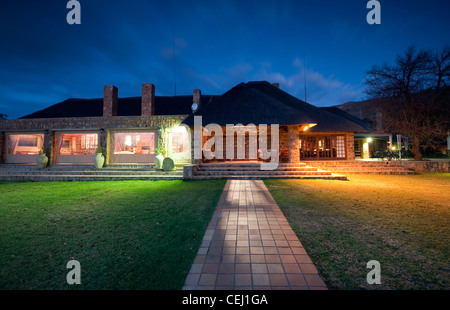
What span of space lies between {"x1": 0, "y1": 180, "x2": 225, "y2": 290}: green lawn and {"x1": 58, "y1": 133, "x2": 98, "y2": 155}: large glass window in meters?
11.0

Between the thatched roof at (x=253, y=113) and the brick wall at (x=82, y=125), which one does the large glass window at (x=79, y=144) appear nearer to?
the brick wall at (x=82, y=125)

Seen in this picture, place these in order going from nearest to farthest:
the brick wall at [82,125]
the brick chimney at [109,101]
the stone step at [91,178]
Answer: the stone step at [91,178] → the brick wall at [82,125] → the brick chimney at [109,101]

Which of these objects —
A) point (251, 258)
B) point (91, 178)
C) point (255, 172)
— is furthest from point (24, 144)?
point (251, 258)

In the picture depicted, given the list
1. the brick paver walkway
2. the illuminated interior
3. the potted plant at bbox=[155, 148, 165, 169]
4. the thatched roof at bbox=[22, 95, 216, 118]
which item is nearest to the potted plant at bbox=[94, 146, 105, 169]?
the potted plant at bbox=[155, 148, 165, 169]

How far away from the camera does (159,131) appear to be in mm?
13953

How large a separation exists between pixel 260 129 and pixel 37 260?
14.4m

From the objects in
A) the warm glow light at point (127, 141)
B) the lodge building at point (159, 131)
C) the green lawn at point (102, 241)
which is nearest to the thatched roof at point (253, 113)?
the lodge building at point (159, 131)

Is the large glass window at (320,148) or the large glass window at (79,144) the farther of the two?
the large glass window at (320,148)

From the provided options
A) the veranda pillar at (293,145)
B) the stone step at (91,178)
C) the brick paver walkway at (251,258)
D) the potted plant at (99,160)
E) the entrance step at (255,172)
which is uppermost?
the veranda pillar at (293,145)

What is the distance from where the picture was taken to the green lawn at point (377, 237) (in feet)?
7.57

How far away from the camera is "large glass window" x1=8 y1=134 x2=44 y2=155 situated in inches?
619

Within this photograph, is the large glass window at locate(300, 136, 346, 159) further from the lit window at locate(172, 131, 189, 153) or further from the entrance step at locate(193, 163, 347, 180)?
the lit window at locate(172, 131, 189, 153)
